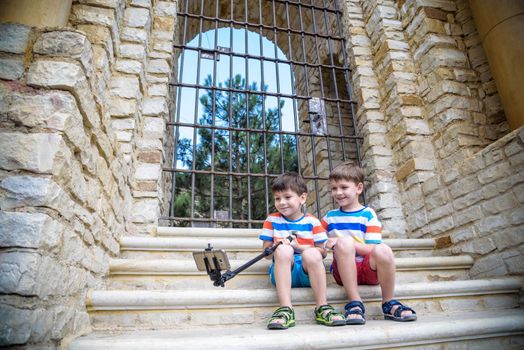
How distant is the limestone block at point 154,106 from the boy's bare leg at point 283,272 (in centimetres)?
180

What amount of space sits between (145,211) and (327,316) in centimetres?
156

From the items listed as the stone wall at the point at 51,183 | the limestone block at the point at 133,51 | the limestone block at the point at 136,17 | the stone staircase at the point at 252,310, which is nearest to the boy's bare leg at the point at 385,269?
the stone staircase at the point at 252,310

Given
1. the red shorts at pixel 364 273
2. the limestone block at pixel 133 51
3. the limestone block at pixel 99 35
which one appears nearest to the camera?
the red shorts at pixel 364 273

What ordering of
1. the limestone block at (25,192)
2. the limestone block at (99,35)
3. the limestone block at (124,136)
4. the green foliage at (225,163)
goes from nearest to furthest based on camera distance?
the limestone block at (25,192) < the limestone block at (99,35) < the limestone block at (124,136) < the green foliage at (225,163)

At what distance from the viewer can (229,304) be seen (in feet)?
4.96

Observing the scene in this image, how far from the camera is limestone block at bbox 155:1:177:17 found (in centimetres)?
317

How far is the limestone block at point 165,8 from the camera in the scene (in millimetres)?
3167

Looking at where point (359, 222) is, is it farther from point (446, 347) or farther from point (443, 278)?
point (443, 278)

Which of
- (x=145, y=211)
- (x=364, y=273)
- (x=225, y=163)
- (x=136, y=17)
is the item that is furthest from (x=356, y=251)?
(x=225, y=163)

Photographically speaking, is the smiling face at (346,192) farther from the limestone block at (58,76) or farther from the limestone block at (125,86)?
the limestone block at (125,86)

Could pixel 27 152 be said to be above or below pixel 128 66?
below

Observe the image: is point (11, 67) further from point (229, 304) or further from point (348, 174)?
point (348, 174)

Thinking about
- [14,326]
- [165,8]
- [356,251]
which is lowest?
[14,326]

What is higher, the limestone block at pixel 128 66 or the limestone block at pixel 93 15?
the limestone block at pixel 93 15
